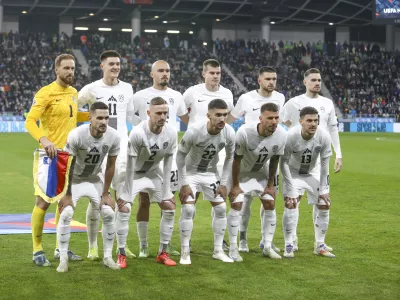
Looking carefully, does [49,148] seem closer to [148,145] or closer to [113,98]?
[148,145]

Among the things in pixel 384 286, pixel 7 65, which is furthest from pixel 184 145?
pixel 7 65

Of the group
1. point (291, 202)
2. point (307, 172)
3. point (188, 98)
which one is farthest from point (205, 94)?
point (291, 202)

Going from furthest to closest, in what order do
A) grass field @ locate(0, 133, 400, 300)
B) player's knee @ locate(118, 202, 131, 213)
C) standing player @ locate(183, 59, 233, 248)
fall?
1. standing player @ locate(183, 59, 233, 248)
2. player's knee @ locate(118, 202, 131, 213)
3. grass field @ locate(0, 133, 400, 300)

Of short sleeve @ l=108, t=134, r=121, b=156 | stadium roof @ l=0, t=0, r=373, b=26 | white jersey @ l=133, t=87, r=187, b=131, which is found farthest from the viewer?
stadium roof @ l=0, t=0, r=373, b=26

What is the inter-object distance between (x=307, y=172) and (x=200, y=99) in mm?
1851

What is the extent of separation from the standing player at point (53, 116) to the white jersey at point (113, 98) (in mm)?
732

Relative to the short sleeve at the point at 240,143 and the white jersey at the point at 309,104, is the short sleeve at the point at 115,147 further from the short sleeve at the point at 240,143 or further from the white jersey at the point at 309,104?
the white jersey at the point at 309,104

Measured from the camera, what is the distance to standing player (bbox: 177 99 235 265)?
876 centimetres

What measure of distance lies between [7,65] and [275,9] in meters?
19.0

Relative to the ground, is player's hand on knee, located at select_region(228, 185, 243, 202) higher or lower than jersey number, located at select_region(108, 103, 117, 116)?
lower

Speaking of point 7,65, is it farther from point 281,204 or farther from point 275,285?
point 275,285

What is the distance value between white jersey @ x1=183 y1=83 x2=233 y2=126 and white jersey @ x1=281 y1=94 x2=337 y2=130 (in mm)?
906

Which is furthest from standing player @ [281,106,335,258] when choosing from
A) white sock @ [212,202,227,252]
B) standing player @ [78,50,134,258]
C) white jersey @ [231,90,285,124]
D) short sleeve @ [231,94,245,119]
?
→ standing player @ [78,50,134,258]

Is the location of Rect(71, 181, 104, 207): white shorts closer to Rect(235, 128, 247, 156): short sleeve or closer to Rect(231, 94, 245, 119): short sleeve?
Rect(235, 128, 247, 156): short sleeve
